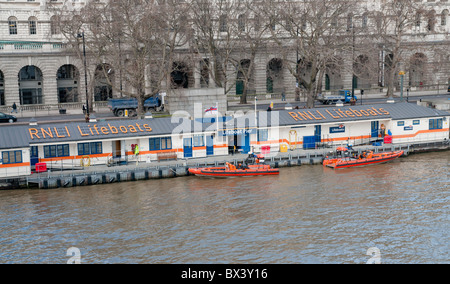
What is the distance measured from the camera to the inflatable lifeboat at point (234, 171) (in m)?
50.2

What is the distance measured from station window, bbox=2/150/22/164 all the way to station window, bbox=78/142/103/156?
18.1 feet

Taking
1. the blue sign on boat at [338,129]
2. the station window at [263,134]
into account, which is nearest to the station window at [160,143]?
the station window at [263,134]

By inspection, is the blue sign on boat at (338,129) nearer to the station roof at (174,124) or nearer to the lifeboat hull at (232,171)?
the station roof at (174,124)

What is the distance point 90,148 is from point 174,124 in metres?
8.39

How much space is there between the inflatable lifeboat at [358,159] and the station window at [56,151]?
24.1 meters

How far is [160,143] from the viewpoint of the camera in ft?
178

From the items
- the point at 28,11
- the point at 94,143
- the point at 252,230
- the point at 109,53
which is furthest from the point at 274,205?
the point at 28,11

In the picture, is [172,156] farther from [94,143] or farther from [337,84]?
[337,84]

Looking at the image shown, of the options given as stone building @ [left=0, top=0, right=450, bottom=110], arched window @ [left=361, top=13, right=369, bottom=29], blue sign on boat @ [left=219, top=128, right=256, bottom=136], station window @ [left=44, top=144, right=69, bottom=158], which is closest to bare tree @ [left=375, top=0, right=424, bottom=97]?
stone building @ [left=0, top=0, right=450, bottom=110]

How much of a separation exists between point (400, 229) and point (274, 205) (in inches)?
372

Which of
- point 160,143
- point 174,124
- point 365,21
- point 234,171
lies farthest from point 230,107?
point 365,21

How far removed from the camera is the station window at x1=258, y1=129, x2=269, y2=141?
56.6m

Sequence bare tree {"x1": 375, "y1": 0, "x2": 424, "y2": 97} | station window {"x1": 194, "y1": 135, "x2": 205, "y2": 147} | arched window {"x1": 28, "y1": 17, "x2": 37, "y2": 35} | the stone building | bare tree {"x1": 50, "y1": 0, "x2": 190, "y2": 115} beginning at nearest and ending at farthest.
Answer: station window {"x1": 194, "y1": 135, "x2": 205, "y2": 147} → bare tree {"x1": 50, "y1": 0, "x2": 190, "y2": 115} → the stone building → bare tree {"x1": 375, "y1": 0, "x2": 424, "y2": 97} → arched window {"x1": 28, "y1": 17, "x2": 37, "y2": 35}

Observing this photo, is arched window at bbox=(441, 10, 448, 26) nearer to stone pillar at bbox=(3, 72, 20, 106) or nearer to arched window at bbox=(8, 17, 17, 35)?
arched window at bbox=(8, 17, 17, 35)
